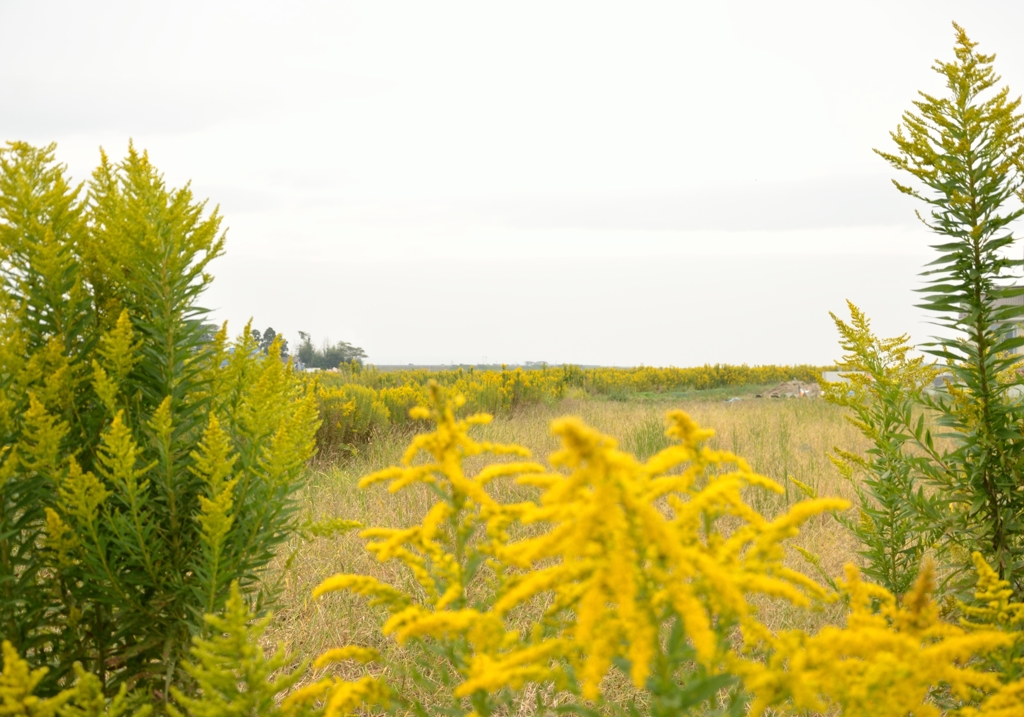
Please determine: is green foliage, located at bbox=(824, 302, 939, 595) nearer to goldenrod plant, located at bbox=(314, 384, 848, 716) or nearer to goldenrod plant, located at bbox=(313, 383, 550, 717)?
goldenrod plant, located at bbox=(314, 384, 848, 716)

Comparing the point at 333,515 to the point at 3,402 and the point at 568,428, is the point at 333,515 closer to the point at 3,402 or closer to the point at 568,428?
the point at 3,402

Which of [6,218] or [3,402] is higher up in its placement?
[6,218]

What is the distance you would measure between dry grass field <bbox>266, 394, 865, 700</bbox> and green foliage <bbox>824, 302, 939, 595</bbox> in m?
1.03

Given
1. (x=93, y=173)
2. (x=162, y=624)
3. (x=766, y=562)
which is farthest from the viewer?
(x=93, y=173)

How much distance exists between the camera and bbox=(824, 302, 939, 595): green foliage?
3.28m

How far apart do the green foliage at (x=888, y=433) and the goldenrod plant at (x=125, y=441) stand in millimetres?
2675

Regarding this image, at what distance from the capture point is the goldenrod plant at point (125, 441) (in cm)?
234

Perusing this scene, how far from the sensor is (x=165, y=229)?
2.67 meters

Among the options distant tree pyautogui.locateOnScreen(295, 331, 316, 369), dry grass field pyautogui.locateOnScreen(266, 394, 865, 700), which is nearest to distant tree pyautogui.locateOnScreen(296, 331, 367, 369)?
distant tree pyautogui.locateOnScreen(295, 331, 316, 369)

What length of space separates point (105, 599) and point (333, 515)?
3.80m

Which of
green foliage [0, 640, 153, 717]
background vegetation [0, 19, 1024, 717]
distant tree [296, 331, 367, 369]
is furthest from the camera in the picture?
distant tree [296, 331, 367, 369]

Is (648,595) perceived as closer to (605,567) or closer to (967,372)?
(605,567)

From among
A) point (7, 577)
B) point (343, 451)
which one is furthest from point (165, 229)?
point (343, 451)

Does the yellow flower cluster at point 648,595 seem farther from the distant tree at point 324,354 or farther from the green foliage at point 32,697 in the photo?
the distant tree at point 324,354
